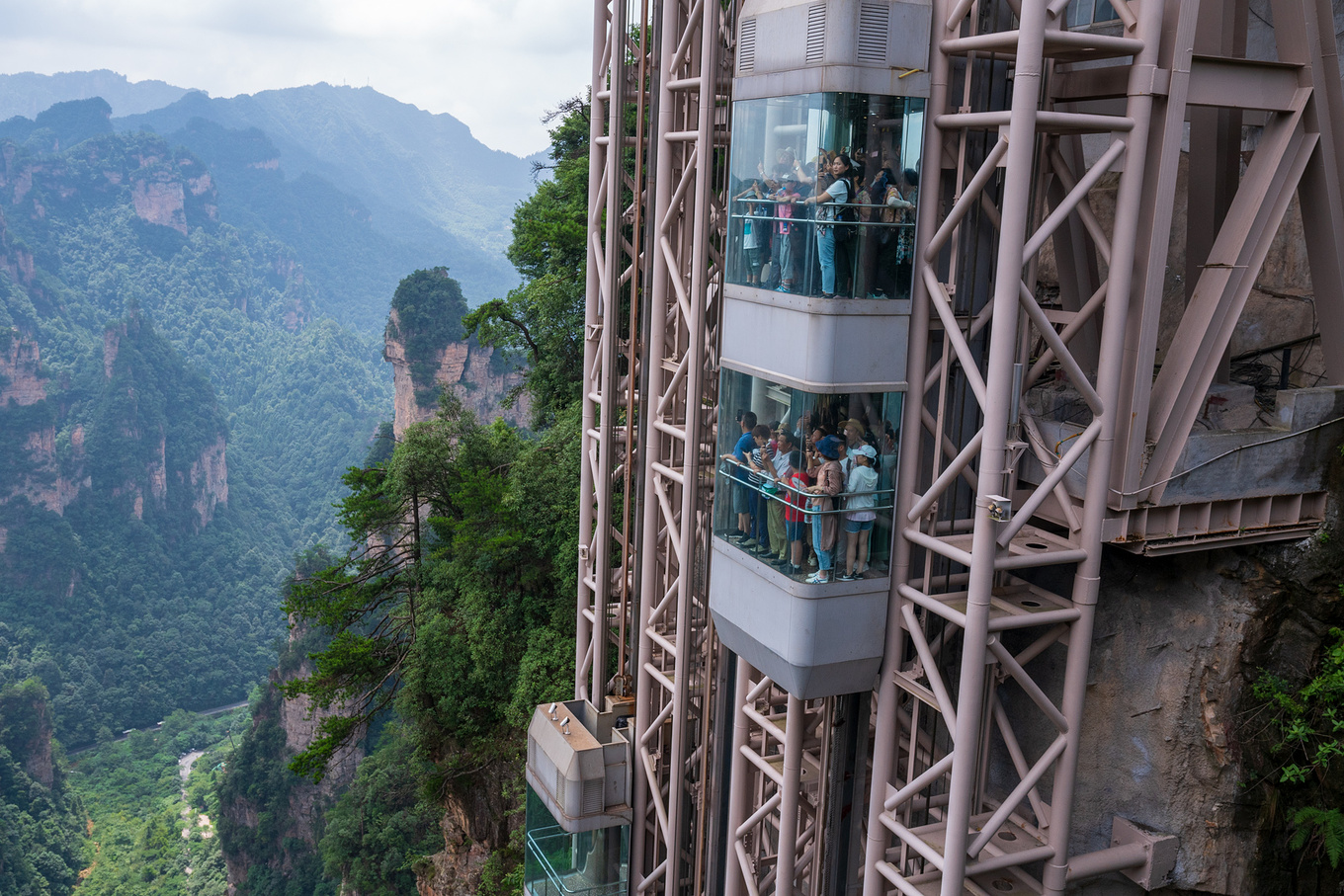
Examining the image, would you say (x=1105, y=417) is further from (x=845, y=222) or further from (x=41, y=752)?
(x=41, y=752)

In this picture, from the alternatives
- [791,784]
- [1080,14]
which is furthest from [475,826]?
[1080,14]

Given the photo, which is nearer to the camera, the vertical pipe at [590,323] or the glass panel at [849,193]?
the glass panel at [849,193]

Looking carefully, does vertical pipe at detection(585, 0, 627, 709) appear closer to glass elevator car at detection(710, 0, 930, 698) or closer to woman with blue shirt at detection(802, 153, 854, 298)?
glass elevator car at detection(710, 0, 930, 698)

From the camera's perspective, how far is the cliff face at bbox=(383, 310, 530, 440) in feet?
248

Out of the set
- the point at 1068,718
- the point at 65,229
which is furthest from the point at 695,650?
the point at 65,229

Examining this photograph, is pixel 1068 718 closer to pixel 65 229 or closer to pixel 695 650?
pixel 695 650

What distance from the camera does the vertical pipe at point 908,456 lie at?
25.6ft

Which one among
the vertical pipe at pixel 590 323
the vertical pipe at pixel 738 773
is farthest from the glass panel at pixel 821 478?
the vertical pipe at pixel 590 323

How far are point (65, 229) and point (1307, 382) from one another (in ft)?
631

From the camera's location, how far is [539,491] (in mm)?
21844

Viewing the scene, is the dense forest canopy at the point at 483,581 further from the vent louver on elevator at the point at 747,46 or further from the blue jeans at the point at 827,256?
the blue jeans at the point at 827,256

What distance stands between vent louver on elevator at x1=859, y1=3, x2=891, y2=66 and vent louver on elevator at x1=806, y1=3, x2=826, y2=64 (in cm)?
29

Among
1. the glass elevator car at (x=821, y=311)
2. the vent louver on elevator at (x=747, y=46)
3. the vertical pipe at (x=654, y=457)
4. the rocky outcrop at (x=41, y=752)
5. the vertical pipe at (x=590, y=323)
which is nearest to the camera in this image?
the glass elevator car at (x=821, y=311)

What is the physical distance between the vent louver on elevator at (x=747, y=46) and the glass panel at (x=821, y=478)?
2632 millimetres
